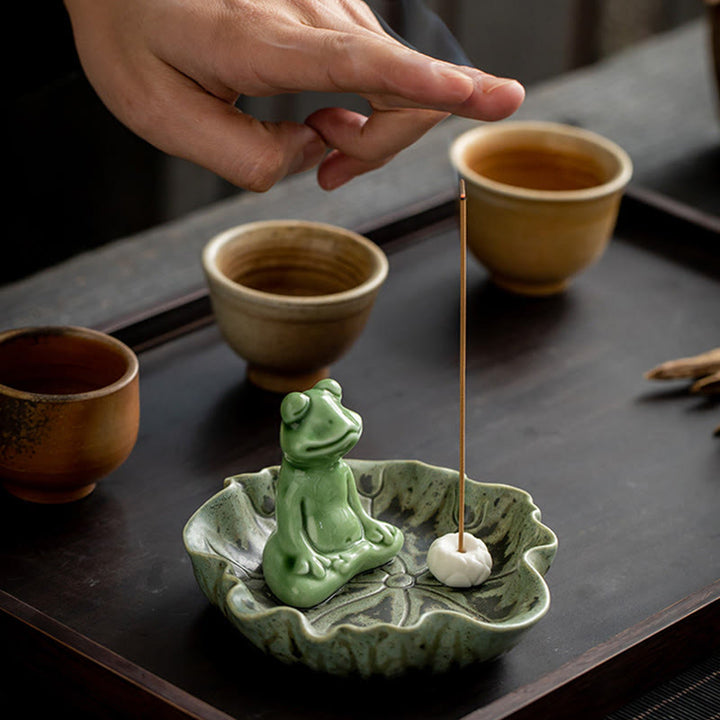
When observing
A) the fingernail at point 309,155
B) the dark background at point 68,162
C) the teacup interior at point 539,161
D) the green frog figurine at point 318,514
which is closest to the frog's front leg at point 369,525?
Result: the green frog figurine at point 318,514

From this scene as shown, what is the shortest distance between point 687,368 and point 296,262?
1.38ft

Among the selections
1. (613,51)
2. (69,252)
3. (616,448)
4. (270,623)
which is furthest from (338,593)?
(613,51)

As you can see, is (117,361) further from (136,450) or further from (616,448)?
(616,448)

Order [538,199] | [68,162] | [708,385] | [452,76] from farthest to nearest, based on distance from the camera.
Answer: [68,162]
[538,199]
[708,385]
[452,76]

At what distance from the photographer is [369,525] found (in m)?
0.93

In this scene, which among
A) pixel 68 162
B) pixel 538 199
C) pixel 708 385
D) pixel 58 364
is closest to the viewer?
pixel 58 364

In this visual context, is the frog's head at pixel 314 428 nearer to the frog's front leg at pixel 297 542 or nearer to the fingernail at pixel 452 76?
the frog's front leg at pixel 297 542

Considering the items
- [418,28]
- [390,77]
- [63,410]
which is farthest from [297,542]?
[418,28]

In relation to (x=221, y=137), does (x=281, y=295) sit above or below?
below

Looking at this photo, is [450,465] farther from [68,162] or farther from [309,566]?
[68,162]

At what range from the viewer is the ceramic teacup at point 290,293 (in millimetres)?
1132

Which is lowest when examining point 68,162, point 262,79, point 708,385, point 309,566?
point 68,162

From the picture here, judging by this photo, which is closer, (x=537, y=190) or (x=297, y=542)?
(x=297, y=542)

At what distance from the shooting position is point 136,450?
111 cm
